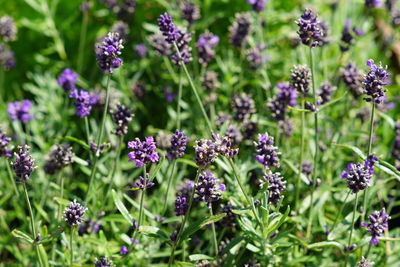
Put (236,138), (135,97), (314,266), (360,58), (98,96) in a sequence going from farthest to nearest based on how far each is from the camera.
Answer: (360,58)
(135,97)
(98,96)
(236,138)
(314,266)

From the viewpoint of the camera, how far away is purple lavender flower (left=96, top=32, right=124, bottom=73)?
253 centimetres

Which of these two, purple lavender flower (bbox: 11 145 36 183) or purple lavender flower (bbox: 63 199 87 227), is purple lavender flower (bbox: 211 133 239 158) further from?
purple lavender flower (bbox: 11 145 36 183)

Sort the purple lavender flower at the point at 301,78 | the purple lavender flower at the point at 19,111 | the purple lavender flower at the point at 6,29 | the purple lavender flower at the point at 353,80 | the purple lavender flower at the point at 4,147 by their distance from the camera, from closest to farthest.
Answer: the purple lavender flower at the point at 4,147 → the purple lavender flower at the point at 301,78 → the purple lavender flower at the point at 353,80 → the purple lavender flower at the point at 19,111 → the purple lavender flower at the point at 6,29

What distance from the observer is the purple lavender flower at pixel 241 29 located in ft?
13.1

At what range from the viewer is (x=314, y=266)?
10.0 feet

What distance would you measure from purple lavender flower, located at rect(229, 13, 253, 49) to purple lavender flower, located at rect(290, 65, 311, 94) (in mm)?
1255

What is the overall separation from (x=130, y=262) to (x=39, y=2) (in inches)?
141

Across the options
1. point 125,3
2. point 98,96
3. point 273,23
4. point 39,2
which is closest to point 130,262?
point 98,96

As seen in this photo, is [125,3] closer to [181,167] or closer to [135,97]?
[135,97]

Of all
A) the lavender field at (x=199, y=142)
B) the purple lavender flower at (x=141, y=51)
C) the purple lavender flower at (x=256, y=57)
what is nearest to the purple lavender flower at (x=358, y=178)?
the lavender field at (x=199, y=142)

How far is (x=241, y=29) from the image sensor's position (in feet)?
13.3

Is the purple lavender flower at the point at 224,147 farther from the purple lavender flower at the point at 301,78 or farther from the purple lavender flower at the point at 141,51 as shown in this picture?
the purple lavender flower at the point at 141,51

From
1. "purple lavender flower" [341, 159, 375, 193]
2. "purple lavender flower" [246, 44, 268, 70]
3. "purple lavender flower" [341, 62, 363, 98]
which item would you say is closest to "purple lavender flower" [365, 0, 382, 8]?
"purple lavender flower" [341, 62, 363, 98]

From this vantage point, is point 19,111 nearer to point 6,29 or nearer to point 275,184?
point 6,29
